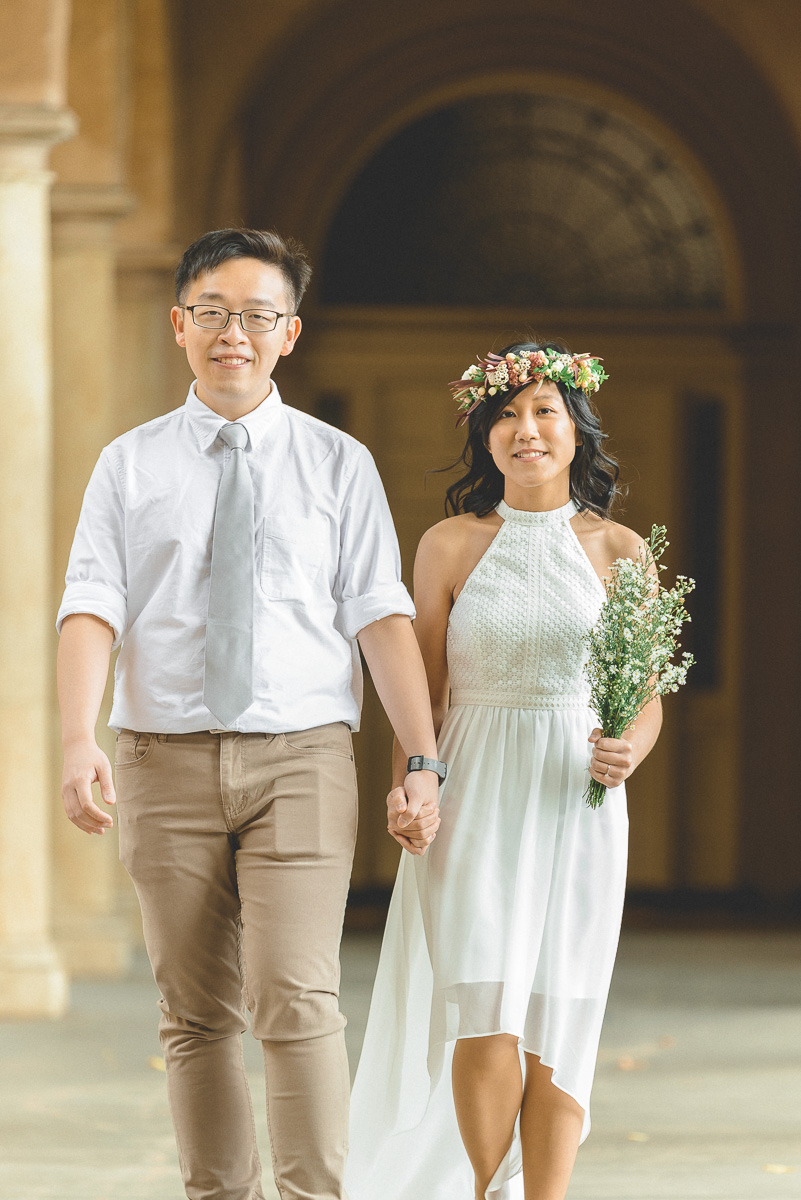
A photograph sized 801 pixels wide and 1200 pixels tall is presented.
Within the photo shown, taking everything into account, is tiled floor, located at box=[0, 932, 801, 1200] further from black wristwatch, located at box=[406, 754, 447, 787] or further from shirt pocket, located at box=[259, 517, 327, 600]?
shirt pocket, located at box=[259, 517, 327, 600]

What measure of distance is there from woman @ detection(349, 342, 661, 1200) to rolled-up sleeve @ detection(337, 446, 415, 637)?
0.33 m

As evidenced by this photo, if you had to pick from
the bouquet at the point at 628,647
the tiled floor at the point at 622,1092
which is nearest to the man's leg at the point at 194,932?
the bouquet at the point at 628,647

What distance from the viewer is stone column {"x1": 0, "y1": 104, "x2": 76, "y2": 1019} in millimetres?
6504

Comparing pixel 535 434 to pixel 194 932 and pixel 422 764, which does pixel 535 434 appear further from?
pixel 194 932

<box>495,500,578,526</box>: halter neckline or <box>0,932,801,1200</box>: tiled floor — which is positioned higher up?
<box>495,500,578,526</box>: halter neckline

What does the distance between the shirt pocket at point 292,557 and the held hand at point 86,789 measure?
→ 16.6 inches

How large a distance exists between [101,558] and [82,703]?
0.26 m

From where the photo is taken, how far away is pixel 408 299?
10.4 m

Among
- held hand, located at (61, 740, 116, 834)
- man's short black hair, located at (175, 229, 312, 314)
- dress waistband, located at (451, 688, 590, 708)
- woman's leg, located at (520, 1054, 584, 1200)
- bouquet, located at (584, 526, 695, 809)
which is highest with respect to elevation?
man's short black hair, located at (175, 229, 312, 314)

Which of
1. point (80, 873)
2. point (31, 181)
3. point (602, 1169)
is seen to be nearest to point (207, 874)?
point (602, 1169)

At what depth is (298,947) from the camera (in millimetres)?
2930

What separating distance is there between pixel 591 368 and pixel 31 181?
12.4 ft

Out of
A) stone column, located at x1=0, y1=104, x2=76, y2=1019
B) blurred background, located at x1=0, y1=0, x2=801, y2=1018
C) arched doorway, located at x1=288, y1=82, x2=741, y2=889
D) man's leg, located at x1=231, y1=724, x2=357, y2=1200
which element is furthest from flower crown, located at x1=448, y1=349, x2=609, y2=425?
arched doorway, located at x1=288, y1=82, x2=741, y2=889

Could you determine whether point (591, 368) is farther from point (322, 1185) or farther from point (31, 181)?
point (31, 181)
